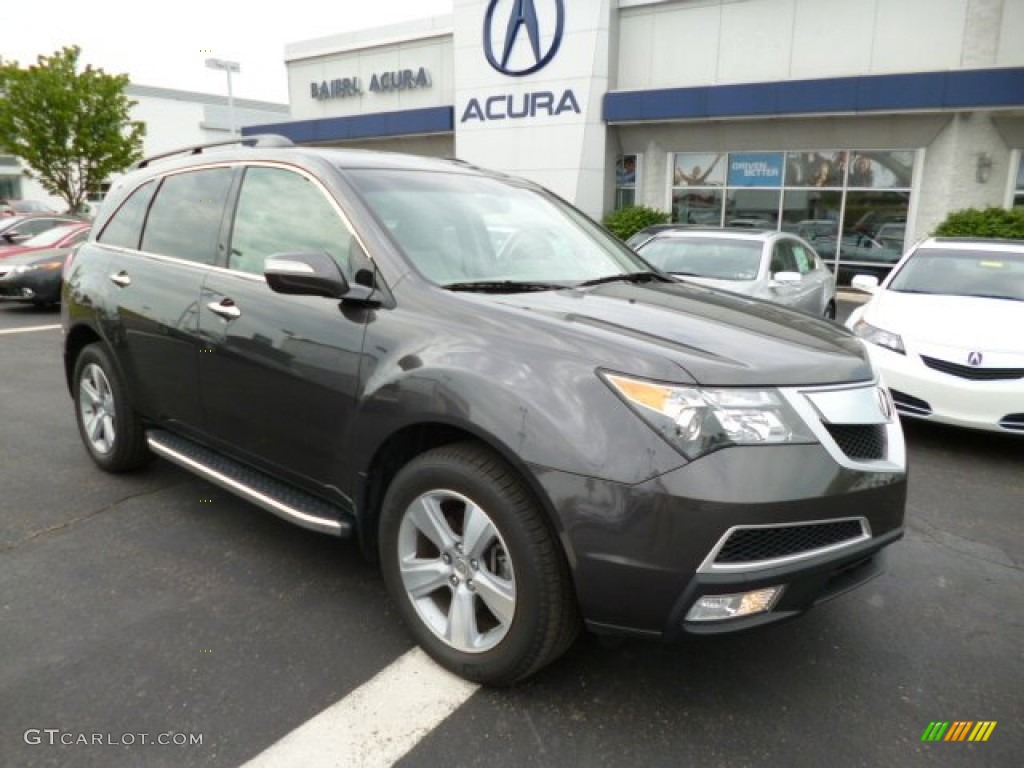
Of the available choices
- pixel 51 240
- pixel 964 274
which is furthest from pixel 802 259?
pixel 51 240

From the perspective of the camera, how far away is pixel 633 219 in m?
17.3

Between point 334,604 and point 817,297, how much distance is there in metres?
7.65

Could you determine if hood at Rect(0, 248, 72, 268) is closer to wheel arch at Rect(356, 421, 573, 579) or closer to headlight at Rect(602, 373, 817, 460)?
wheel arch at Rect(356, 421, 573, 579)

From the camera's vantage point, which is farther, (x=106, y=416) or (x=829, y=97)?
(x=829, y=97)

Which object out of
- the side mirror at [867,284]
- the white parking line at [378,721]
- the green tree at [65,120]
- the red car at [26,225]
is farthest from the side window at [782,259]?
the green tree at [65,120]

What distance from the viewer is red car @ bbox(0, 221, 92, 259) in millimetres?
12555

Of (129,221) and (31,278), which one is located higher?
(129,221)

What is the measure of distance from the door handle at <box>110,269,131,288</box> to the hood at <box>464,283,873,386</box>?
87.6 inches

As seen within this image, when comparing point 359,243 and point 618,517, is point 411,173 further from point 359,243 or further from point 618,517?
point 618,517

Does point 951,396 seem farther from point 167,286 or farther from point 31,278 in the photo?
point 31,278

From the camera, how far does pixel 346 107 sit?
2369cm

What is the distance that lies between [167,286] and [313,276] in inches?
52.1

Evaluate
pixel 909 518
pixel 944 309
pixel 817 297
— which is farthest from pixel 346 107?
pixel 909 518

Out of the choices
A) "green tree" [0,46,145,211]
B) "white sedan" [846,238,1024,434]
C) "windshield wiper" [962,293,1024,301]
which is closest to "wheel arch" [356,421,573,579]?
"white sedan" [846,238,1024,434]
